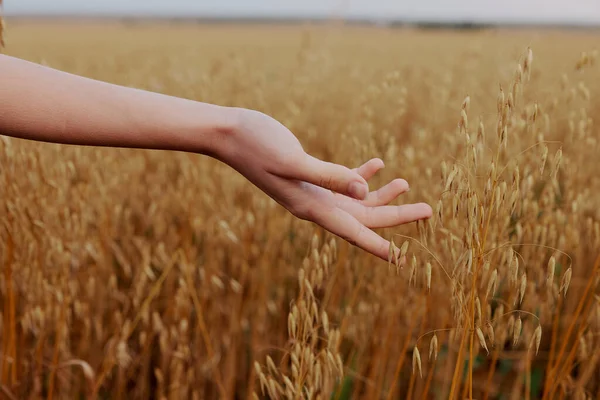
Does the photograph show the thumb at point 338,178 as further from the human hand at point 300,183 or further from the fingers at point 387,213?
the fingers at point 387,213

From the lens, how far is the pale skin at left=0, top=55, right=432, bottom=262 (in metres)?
0.81

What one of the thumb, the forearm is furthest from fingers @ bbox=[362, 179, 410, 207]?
the forearm

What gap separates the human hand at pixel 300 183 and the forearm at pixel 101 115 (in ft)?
0.10

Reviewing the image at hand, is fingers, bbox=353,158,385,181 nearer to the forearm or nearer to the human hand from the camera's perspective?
the human hand

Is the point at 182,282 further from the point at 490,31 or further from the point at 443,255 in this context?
the point at 490,31

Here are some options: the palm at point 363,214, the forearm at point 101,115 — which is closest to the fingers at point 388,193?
the palm at point 363,214

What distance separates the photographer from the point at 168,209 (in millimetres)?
2172

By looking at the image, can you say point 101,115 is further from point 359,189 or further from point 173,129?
point 359,189

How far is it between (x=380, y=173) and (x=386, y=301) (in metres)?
0.46

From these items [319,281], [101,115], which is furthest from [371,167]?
[101,115]

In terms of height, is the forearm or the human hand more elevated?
the forearm

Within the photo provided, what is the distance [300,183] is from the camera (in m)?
0.86

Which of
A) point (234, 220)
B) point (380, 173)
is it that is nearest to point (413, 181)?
point (380, 173)

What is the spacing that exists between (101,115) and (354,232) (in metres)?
0.37
